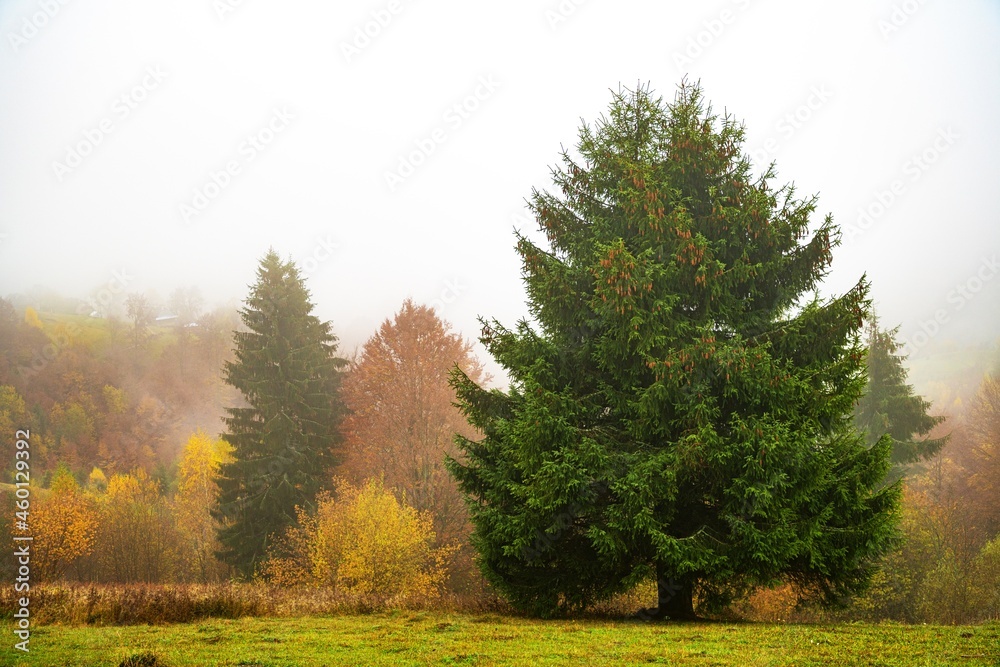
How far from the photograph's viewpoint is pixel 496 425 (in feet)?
43.9

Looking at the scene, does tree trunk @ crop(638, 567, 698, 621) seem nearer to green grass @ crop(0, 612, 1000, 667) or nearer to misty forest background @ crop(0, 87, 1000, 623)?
green grass @ crop(0, 612, 1000, 667)

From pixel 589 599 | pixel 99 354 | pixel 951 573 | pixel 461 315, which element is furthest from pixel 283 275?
pixel 99 354

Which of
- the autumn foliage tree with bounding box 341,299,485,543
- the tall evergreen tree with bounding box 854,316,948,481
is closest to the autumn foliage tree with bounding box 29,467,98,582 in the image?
the autumn foliage tree with bounding box 341,299,485,543

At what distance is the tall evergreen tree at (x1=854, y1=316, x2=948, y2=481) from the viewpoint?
94.9 ft

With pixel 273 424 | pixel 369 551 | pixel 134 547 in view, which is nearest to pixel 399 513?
pixel 369 551

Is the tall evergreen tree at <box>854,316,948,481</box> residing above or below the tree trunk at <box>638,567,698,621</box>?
above

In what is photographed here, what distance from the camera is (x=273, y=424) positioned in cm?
2741

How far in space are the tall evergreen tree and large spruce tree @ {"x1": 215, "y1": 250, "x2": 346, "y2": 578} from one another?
25.6 m

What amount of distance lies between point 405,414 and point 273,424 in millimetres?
6031

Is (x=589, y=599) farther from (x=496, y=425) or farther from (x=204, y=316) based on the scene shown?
(x=204, y=316)

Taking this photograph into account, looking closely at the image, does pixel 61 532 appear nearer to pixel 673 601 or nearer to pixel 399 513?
pixel 399 513

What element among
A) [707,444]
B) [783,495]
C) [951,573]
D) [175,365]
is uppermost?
[175,365]

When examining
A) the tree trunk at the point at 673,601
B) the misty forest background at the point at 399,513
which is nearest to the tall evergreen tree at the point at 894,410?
the misty forest background at the point at 399,513

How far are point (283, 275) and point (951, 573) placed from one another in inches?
1215
